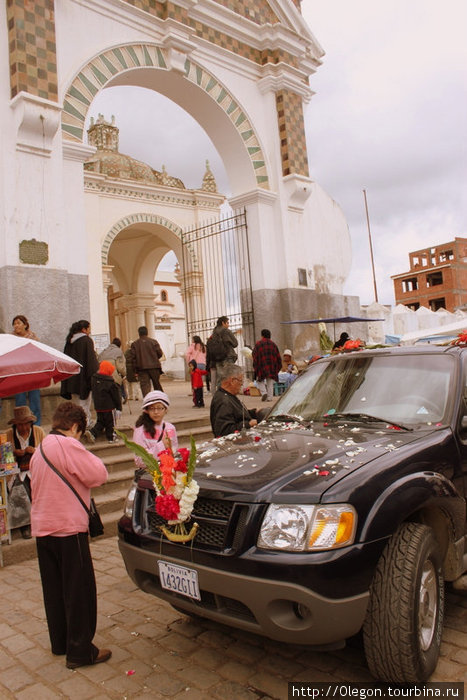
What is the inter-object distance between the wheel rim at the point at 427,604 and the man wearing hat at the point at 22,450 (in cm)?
378

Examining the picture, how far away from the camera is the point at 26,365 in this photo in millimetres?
5258

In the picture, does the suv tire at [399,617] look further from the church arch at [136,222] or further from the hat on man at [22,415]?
the church arch at [136,222]

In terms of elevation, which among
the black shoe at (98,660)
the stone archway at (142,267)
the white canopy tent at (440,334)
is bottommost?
the black shoe at (98,660)

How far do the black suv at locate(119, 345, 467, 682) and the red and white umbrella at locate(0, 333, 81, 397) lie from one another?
233cm

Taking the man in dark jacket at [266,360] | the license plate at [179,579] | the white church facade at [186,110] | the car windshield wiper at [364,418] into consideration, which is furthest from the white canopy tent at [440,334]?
the license plate at [179,579]

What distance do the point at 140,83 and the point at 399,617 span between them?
34.9 ft

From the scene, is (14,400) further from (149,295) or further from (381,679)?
(149,295)

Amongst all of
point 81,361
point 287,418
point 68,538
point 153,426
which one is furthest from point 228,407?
point 81,361

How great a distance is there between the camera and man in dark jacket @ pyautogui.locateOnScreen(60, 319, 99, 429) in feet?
23.4

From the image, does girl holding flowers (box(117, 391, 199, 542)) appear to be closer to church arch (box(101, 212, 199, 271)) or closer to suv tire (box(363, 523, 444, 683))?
suv tire (box(363, 523, 444, 683))

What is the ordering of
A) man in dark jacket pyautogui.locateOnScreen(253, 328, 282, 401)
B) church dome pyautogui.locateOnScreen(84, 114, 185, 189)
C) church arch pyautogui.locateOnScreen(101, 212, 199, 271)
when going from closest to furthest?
man in dark jacket pyautogui.locateOnScreen(253, 328, 282, 401) → church arch pyautogui.locateOnScreen(101, 212, 199, 271) → church dome pyautogui.locateOnScreen(84, 114, 185, 189)

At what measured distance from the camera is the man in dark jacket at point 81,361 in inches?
281

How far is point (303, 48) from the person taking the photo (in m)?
12.7

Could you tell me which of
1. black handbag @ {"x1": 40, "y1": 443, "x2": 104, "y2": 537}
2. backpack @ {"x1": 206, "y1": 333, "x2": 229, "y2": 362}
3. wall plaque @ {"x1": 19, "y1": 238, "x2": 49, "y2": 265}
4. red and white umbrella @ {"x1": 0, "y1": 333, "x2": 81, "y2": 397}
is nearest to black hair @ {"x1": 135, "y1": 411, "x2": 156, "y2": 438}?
red and white umbrella @ {"x1": 0, "y1": 333, "x2": 81, "y2": 397}
